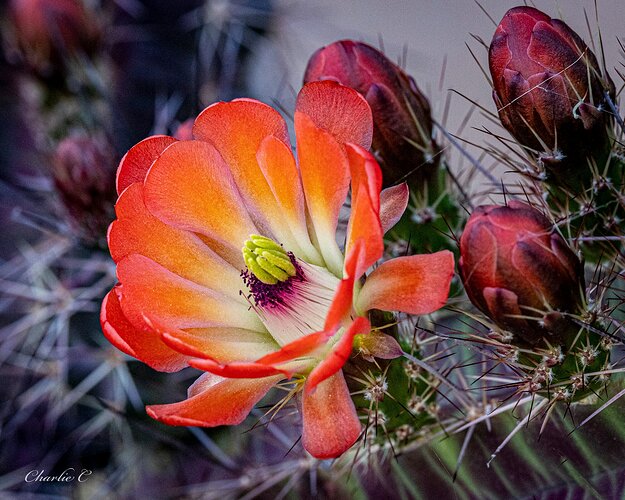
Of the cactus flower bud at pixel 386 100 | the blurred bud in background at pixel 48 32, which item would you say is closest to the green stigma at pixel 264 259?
the cactus flower bud at pixel 386 100

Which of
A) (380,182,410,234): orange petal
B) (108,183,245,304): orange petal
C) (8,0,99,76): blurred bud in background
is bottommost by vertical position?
(8,0,99,76): blurred bud in background

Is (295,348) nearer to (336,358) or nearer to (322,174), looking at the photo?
(336,358)

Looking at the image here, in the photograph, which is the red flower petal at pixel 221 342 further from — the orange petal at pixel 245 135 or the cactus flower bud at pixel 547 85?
the cactus flower bud at pixel 547 85

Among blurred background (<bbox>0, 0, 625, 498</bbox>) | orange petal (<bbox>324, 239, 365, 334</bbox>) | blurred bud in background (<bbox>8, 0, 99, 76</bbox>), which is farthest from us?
blurred bud in background (<bbox>8, 0, 99, 76</bbox>)

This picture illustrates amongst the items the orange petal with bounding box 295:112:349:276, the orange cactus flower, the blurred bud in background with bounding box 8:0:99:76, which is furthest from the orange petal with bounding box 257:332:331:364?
the blurred bud in background with bounding box 8:0:99:76

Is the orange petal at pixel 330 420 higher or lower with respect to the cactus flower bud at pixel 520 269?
lower

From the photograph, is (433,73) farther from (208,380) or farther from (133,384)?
(208,380)

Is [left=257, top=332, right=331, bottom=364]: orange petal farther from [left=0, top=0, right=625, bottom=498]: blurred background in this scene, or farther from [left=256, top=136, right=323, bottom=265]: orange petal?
[left=0, top=0, right=625, bottom=498]: blurred background
